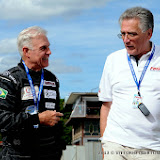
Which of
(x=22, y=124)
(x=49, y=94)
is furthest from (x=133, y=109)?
(x=22, y=124)

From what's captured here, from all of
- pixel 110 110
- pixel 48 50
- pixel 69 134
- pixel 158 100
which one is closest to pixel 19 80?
pixel 48 50

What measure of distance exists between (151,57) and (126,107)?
29.3 inches

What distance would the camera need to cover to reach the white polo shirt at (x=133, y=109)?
5.55 meters

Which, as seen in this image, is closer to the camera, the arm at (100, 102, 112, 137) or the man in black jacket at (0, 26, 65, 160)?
the man in black jacket at (0, 26, 65, 160)

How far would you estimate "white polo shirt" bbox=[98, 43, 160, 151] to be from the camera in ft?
18.2

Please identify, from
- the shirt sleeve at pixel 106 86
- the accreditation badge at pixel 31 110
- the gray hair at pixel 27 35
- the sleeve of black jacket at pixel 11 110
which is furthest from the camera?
the shirt sleeve at pixel 106 86

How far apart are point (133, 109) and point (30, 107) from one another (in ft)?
3.79

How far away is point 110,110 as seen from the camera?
19.4 feet

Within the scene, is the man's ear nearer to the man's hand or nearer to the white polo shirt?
the man's hand

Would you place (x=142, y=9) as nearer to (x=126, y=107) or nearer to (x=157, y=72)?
(x=157, y=72)

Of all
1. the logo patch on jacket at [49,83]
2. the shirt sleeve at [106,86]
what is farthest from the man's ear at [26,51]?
the shirt sleeve at [106,86]

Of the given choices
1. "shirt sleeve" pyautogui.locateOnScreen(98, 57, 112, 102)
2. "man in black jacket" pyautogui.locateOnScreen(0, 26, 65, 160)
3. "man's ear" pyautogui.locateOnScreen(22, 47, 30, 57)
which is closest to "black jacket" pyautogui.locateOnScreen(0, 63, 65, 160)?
"man in black jacket" pyautogui.locateOnScreen(0, 26, 65, 160)

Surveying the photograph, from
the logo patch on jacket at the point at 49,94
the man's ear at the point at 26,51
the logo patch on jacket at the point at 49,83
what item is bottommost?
the logo patch on jacket at the point at 49,94

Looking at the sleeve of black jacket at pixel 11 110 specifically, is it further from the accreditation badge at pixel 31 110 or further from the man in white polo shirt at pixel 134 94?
the man in white polo shirt at pixel 134 94
